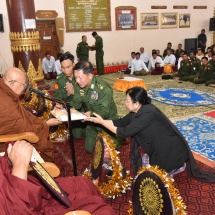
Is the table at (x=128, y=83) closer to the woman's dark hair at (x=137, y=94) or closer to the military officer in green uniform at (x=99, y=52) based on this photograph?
the military officer in green uniform at (x=99, y=52)

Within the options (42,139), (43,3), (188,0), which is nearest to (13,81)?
(42,139)

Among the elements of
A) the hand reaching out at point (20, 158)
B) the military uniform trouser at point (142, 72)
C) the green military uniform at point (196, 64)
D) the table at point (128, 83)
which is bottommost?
the military uniform trouser at point (142, 72)

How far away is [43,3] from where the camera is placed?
10.1 m

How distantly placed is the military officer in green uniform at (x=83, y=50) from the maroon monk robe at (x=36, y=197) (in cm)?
904

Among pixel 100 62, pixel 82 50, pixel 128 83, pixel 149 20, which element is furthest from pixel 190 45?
pixel 128 83

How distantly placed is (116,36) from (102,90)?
30.4ft

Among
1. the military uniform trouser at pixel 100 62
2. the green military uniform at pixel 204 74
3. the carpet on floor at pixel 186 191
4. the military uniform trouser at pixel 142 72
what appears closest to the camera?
the carpet on floor at pixel 186 191

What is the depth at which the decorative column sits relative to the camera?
202 inches

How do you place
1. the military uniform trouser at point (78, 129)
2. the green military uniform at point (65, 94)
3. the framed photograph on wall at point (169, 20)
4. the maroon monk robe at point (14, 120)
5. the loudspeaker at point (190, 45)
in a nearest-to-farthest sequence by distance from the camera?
the maroon monk robe at point (14, 120), the green military uniform at point (65, 94), the military uniform trouser at point (78, 129), the framed photograph on wall at point (169, 20), the loudspeaker at point (190, 45)

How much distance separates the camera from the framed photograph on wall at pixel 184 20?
13.3m

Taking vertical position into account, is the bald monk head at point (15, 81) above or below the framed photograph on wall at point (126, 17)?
below

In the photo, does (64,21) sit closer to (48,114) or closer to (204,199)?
(48,114)

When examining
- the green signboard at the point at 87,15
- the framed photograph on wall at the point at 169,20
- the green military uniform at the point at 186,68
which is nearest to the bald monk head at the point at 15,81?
the green military uniform at the point at 186,68

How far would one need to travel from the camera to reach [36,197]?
4.64 feet
